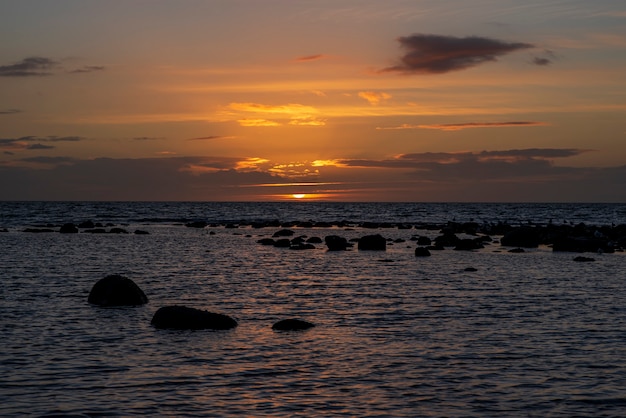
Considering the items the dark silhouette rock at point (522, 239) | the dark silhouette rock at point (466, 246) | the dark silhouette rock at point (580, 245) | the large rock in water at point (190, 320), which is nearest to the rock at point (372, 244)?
the dark silhouette rock at point (466, 246)

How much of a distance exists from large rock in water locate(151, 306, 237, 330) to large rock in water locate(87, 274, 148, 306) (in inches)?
179

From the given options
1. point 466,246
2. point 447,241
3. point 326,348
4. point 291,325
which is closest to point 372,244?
point 466,246

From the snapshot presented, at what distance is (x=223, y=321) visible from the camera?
2084cm

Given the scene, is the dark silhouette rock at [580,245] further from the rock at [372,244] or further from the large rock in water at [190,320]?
the large rock in water at [190,320]

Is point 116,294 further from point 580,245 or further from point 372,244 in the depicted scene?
point 580,245

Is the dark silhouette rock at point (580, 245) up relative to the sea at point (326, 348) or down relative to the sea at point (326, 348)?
up

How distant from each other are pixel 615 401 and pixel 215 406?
737 centimetres

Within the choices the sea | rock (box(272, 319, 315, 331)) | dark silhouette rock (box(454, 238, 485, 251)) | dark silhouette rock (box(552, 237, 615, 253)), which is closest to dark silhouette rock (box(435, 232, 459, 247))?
dark silhouette rock (box(454, 238, 485, 251))

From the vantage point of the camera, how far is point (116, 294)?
985 inches

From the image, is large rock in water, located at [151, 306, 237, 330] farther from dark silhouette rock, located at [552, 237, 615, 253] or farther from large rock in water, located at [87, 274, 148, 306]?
dark silhouette rock, located at [552, 237, 615, 253]

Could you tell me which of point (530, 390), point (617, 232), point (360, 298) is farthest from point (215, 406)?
point (617, 232)

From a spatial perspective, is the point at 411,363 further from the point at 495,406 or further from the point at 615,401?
the point at 615,401

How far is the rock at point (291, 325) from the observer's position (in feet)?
67.1

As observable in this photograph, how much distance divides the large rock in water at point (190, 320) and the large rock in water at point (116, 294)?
14.9 feet
